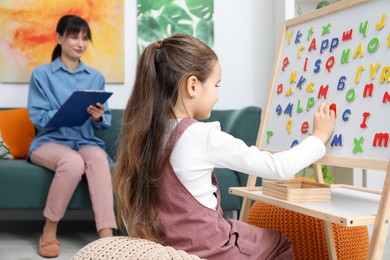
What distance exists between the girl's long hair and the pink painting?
2134 mm

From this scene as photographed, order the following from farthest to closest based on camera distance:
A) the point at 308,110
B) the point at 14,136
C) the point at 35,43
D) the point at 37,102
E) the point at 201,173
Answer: the point at 35,43
the point at 14,136
the point at 37,102
the point at 308,110
the point at 201,173

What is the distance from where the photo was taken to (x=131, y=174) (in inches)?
61.7

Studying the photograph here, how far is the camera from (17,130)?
342 centimetres

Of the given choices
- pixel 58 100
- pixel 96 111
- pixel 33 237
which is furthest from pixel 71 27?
pixel 33 237

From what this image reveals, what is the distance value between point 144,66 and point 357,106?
0.58 metres

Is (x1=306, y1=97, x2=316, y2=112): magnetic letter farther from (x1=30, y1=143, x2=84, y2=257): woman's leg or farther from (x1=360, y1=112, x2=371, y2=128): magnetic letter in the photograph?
(x1=30, y1=143, x2=84, y2=257): woman's leg

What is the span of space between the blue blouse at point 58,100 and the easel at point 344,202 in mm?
1347

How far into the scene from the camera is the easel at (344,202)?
1.38 m

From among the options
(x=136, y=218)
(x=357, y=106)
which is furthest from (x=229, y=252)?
(x=357, y=106)

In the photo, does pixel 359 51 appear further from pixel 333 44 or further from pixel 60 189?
pixel 60 189

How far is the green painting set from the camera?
379 cm

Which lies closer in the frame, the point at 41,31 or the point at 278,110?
the point at 278,110

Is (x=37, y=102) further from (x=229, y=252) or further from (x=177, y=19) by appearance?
(x=229, y=252)

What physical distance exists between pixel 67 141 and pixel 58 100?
0.24 m
